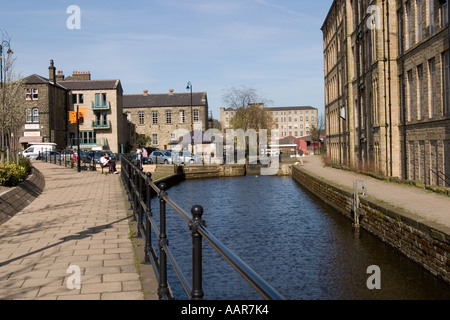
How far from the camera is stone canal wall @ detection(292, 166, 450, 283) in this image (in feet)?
31.6

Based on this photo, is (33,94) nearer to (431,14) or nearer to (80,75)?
(80,75)

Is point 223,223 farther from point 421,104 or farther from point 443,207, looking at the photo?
point 421,104

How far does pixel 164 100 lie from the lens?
253 ft

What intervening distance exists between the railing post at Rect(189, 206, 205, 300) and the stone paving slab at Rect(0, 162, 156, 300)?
6.01 feet

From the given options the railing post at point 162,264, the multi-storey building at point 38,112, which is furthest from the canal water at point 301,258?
the multi-storey building at point 38,112

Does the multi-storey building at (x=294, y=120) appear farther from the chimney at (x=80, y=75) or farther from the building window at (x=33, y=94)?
the building window at (x=33, y=94)

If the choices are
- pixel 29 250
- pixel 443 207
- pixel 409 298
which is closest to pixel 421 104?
pixel 443 207

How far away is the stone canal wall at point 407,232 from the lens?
963 centimetres

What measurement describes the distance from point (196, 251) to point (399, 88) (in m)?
23.8

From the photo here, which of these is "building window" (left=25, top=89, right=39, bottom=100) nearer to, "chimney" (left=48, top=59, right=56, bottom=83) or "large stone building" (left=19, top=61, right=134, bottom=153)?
"large stone building" (left=19, top=61, right=134, bottom=153)

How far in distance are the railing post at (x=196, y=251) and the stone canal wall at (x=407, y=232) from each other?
738 cm

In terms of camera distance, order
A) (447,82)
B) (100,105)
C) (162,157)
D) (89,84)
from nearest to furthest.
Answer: (447,82), (162,157), (100,105), (89,84)

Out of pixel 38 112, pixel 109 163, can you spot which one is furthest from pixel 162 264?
pixel 38 112

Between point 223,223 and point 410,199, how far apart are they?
6997 millimetres
